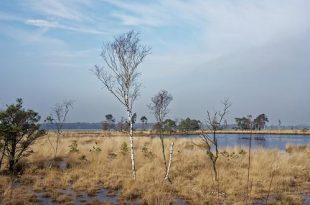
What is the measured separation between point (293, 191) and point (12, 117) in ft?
42.5

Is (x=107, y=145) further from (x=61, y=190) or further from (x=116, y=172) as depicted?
(x=61, y=190)

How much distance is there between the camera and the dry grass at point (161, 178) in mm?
13669

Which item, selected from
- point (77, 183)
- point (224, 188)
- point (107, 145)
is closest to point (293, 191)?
point (224, 188)

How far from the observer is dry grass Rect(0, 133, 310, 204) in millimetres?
13669

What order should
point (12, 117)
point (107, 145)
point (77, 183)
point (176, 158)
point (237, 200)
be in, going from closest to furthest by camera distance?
1. point (237, 200)
2. point (77, 183)
3. point (12, 117)
4. point (176, 158)
5. point (107, 145)

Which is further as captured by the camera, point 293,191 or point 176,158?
point 176,158

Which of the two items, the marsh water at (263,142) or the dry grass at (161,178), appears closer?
the dry grass at (161,178)

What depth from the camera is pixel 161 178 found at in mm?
17500

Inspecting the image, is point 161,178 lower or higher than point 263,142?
lower

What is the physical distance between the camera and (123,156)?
992 inches

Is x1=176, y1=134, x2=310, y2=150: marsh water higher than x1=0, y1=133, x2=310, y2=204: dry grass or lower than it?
higher

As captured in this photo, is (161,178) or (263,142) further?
(263,142)

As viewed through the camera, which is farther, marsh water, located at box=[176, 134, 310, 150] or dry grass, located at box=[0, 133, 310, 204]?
marsh water, located at box=[176, 134, 310, 150]

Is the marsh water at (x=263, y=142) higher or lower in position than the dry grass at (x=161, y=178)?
higher
